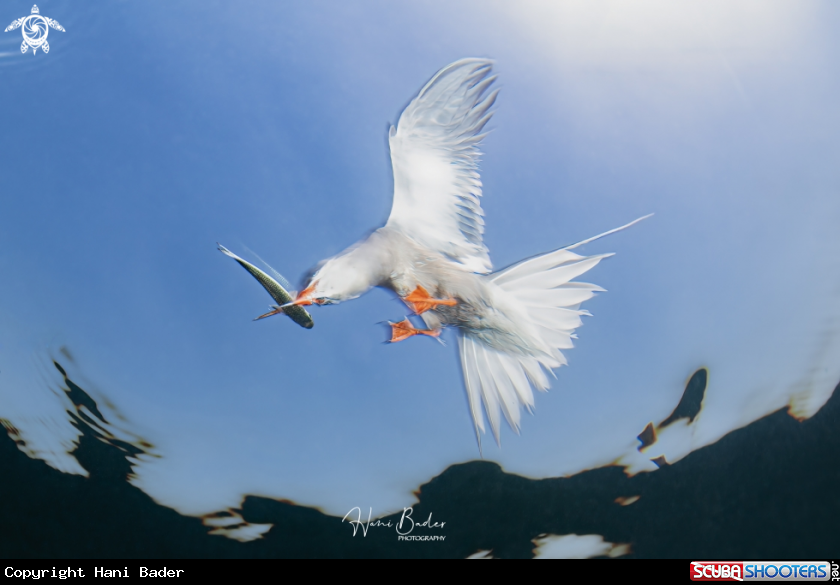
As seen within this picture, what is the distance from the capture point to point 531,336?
2285 millimetres

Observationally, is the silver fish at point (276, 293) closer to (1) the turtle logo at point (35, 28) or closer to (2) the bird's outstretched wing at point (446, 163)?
(2) the bird's outstretched wing at point (446, 163)

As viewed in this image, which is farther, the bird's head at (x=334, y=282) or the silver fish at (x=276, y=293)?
the bird's head at (x=334, y=282)

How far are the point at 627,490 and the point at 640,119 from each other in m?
2.82

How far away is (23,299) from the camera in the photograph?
2.93 m

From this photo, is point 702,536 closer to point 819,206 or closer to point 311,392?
point 819,206

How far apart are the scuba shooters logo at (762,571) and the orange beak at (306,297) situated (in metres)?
4.19

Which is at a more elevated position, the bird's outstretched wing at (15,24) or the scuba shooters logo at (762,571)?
the bird's outstretched wing at (15,24)

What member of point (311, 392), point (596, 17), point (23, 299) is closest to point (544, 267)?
point (596, 17)

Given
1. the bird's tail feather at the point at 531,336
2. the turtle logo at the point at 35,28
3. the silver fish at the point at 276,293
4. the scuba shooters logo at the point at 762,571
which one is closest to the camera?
the silver fish at the point at 276,293

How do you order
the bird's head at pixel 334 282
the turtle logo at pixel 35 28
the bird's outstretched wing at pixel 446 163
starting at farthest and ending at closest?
1. the turtle logo at pixel 35 28
2. the bird's outstretched wing at pixel 446 163
3. the bird's head at pixel 334 282

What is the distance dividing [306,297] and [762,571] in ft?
14.6

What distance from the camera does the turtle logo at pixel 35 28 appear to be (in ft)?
8.12
